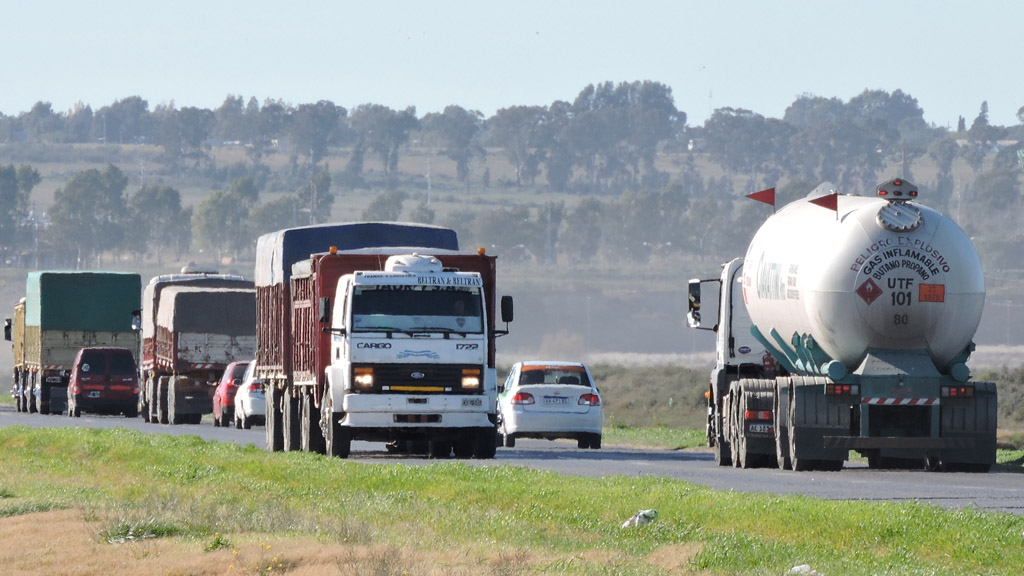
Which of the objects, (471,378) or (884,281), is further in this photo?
(471,378)

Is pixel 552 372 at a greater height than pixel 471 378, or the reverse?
pixel 471 378

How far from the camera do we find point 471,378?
26.1m

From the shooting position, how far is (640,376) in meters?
86.9

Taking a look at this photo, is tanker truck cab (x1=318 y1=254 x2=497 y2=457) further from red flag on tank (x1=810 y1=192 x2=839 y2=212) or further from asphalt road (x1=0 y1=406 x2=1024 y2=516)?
red flag on tank (x1=810 y1=192 x2=839 y2=212)

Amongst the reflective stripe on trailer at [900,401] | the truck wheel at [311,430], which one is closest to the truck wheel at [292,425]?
the truck wheel at [311,430]

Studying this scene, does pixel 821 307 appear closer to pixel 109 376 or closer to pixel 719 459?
pixel 719 459

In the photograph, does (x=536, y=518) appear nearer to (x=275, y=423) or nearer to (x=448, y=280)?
(x=448, y=280)

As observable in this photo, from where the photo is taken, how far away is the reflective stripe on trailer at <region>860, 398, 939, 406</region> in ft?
78.0

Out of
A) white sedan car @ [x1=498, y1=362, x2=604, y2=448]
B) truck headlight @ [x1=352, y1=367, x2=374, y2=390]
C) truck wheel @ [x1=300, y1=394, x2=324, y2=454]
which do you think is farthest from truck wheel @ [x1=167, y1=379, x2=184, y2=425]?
truck headlight @ [x1=352, y1=367, x2=374, y2=390]

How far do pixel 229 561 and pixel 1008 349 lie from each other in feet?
490

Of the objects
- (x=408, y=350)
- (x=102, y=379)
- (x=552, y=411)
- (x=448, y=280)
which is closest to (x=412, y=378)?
(x=408, y=350)

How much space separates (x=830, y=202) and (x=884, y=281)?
1.57 metres

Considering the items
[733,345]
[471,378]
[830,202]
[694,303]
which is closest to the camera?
[830,202]

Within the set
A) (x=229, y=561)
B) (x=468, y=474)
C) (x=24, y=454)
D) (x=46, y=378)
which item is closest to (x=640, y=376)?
(x=46, y=378)
